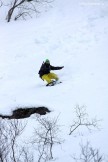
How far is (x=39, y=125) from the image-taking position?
1078 cm

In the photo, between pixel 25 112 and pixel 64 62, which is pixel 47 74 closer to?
pixel 64 62

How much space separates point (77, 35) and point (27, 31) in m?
2.76

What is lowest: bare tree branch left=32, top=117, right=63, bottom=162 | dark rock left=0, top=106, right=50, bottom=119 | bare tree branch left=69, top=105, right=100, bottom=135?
bare tree branch left=32, top=117, right=63, bottom=162

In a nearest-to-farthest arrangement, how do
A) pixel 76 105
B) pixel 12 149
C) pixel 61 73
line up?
pixel 12 149
pixel 76 105
pixel 61 73

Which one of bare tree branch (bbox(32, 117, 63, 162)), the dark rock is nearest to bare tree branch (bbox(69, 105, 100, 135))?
bare tree branch (bbox(32, 117, 63, 162))

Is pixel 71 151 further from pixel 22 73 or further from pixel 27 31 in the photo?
pixel 27 31

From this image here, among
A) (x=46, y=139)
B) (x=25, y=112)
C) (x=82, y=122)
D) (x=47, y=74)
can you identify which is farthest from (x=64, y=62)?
(x=46, y=139)

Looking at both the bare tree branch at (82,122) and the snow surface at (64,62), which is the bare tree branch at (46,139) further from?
the bare tree branch at (82,122)

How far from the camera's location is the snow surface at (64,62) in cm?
1169

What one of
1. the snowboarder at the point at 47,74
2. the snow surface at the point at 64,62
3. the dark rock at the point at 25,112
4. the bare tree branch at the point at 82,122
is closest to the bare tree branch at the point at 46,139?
the snow surface at the point at 64,62

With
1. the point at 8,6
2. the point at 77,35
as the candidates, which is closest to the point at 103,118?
the point at 77,35

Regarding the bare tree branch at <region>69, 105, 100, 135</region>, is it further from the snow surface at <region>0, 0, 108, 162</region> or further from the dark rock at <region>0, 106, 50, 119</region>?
the dark rock at <region>0, 106, 50, 119</region>

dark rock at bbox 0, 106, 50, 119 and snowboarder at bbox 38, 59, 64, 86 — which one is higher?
snowboarder at bbox 38, 59, 64, 86

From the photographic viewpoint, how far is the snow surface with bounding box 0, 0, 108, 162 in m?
11.7
